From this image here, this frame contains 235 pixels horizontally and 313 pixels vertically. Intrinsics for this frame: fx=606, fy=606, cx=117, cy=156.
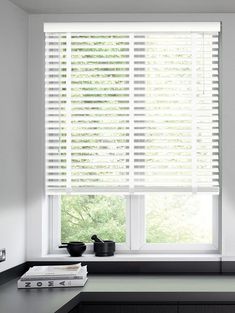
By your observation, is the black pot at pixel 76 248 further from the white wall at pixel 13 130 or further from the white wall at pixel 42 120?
the white wall at pixel 13 130

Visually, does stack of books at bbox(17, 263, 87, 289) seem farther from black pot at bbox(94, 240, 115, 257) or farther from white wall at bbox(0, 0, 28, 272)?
black pot at bbox(94, 240, 115, 257)

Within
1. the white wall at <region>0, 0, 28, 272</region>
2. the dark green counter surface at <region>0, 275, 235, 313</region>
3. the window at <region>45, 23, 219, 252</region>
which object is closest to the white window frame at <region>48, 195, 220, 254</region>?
the window at <region>45, 23, 219, 252</region>

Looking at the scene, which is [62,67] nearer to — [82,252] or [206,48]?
[206,48]

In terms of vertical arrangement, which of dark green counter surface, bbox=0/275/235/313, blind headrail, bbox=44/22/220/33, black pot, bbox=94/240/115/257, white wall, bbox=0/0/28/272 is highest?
blind headrail, bbox=44/22/220/33

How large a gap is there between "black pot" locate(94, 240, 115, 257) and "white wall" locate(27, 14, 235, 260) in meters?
0.36

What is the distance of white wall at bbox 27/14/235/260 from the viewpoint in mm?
4027

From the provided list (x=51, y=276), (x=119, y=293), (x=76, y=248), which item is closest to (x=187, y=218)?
(x=76, y=248)

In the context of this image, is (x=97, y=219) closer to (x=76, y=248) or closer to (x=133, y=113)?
(x=76, y=248)

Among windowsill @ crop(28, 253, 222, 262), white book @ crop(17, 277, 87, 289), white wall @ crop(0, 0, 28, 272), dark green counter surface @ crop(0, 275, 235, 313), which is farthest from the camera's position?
windowsill @ crop(28, 253, 222, 262)

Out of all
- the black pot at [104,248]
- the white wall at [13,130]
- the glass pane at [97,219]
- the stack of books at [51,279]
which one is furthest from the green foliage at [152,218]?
the stack of books at [51,279]

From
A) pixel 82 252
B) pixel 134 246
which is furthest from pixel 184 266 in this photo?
pixel 82 252

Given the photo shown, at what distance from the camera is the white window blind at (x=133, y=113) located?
4098 mm

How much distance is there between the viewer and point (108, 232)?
4223 millimetres

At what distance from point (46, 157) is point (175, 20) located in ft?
4.16
